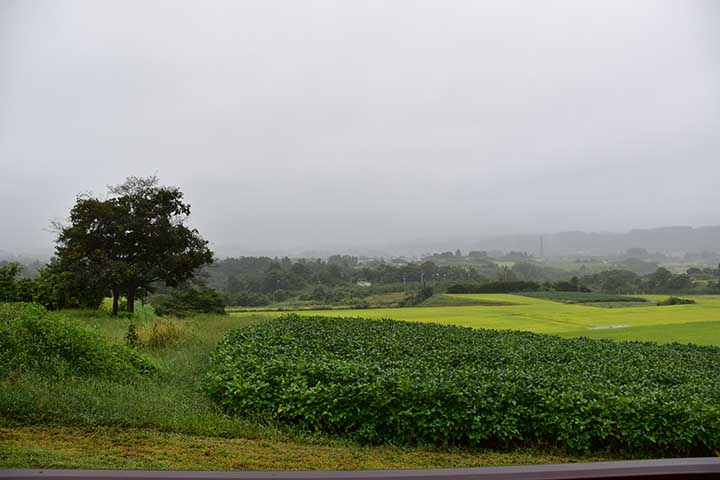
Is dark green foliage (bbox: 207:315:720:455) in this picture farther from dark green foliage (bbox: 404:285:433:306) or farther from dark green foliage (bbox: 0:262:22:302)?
dark green foliage (bbox: 0:262:22:302)

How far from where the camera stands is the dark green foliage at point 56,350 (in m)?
4.82

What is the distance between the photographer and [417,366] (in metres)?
5.06

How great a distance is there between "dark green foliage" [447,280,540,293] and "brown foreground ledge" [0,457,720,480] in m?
11.7

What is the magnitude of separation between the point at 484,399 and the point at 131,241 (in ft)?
30.0

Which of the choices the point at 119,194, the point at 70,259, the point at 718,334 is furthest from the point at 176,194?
the point at 718,334

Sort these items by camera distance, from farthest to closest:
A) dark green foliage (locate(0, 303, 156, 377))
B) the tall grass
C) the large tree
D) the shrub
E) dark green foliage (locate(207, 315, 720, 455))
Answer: the large tree, the shrub, dark green foliage (locate(0, 303, 156, 377)), the tall grass, dark green foliage (locate(207, 315, 720, 455))

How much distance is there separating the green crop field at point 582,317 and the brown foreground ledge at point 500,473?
27.0 ft

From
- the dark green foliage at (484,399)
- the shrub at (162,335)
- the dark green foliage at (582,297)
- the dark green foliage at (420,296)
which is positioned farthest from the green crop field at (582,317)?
the shrub at (162,335)

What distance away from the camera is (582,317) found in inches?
403

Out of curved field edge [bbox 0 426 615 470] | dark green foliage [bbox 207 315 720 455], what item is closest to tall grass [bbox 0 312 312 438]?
curved field edge [bbox 0 426 615 470]

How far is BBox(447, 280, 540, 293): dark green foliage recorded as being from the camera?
12852 millimetres

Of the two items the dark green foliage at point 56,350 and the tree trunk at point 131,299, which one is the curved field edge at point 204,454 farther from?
the tree trunk at point 131,299

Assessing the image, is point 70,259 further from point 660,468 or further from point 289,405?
point 660,468

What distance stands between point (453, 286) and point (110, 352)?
9130 mm
